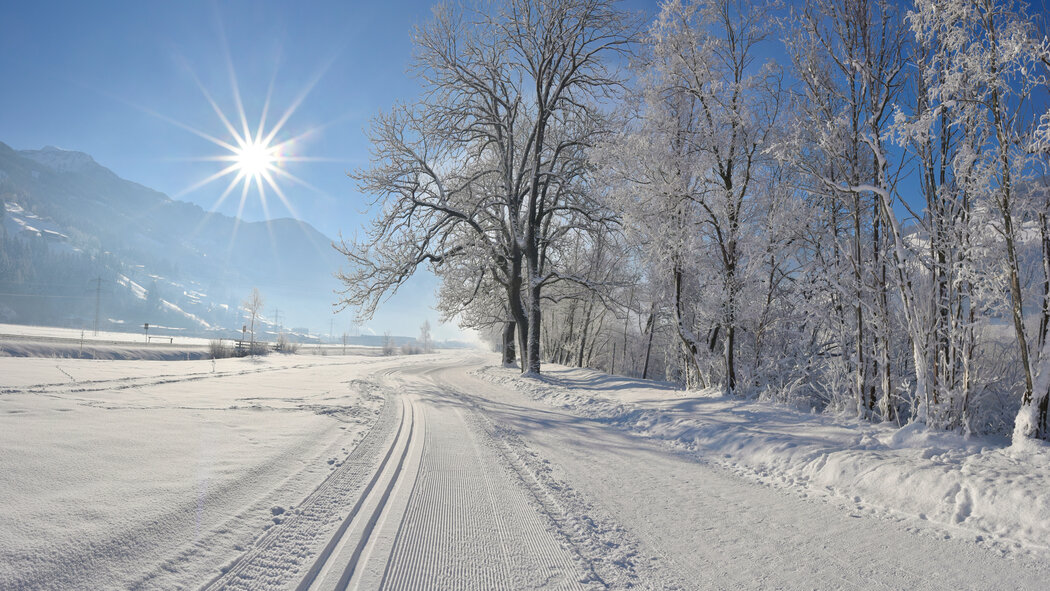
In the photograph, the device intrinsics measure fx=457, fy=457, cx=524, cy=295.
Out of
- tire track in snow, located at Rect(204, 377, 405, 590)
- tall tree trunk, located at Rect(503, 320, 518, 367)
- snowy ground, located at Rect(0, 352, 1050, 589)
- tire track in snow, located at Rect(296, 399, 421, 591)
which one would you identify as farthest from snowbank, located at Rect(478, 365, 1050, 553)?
tall tree trunk, located at Rect(503, 320, 518, 367)

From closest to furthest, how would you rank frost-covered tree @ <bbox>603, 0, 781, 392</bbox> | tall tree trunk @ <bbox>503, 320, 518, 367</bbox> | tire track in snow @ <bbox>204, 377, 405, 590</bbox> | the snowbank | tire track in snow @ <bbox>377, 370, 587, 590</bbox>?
tire track in snow @ <bbox>204, 377, 405, 590</bbox> → tire track in snow @ <bbox>377, 370, 587, 590</bbox> → the snowbank → frost-covered tree @ <bbox>603, 0, 781, 392</bbox> → tall tree trunk @ <bbox>503, 320, 518, 367</bbox>

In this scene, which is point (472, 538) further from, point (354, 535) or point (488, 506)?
point (354, 535)

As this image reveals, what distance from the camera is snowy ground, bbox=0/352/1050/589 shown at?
2.82 metres

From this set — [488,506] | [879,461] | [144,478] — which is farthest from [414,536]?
[879,461]

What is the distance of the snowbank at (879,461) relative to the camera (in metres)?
3.81

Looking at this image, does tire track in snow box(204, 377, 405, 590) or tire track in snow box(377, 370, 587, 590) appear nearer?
tire track in snow box(204, 377, 405, 590)

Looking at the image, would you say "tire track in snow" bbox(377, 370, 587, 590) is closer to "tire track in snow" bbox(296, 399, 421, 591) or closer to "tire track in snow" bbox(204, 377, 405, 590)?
"tire track in snow" bbox(296, 399, 421, 591)

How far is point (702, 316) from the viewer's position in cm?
1193

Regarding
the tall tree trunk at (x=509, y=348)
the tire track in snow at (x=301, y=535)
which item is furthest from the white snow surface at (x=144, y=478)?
the tall tree trunk at (x=509, y=348)

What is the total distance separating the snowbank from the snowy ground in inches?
1.1

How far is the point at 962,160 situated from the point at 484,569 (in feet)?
24.7

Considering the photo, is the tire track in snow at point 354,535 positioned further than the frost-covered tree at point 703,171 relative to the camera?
No

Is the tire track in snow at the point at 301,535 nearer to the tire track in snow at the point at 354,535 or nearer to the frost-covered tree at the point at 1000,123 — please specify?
the tire track in snow at the point at 354,535

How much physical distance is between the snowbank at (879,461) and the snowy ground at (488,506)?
27 mm
